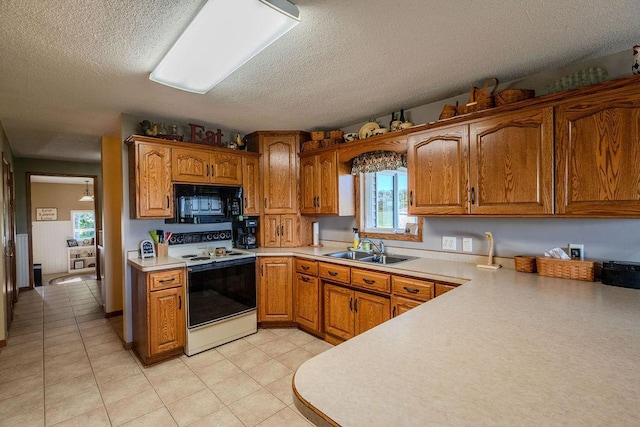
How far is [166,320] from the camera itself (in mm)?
2701

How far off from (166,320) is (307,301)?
4.40ft

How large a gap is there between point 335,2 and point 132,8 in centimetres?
97

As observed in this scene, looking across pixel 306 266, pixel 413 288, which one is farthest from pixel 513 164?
pixel 306 266

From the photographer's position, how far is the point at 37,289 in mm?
5422

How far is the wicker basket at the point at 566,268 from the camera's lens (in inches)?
74.1

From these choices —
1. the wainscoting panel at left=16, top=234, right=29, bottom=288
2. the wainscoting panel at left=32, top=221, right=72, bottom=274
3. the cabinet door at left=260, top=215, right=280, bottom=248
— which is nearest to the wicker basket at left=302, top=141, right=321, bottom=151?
the cabinet door at left=260, top=215, right=280, bottom=248

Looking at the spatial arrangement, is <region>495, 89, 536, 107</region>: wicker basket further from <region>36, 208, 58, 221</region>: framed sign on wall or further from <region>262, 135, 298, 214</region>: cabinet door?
<region>36, 208, 58, 221</region>: framed sign on wall

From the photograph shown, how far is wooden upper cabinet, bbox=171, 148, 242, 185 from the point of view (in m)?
3.06

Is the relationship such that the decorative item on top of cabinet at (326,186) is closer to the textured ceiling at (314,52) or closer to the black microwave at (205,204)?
the textured ceiling at (314,52)

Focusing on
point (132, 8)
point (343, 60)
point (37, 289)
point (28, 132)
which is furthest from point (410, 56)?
point (37, 289)

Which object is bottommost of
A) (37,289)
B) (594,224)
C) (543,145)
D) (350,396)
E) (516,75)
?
(37,289)

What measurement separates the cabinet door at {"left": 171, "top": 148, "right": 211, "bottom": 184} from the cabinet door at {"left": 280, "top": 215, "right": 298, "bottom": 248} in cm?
102

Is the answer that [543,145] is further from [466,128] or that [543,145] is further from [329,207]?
[329,207]

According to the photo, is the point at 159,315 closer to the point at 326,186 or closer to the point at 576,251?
the point at 326,186
